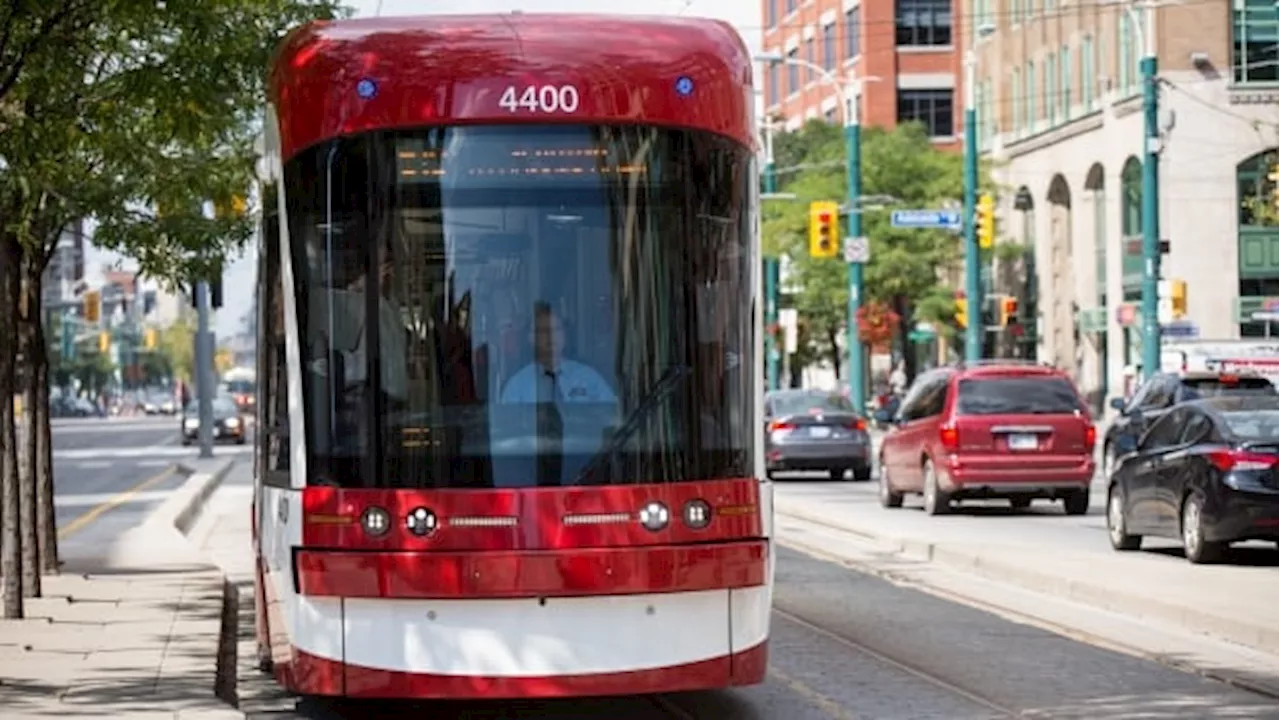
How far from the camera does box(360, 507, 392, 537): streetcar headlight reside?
12.5m

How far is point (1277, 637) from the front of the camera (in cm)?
1752

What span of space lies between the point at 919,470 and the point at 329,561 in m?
22.6

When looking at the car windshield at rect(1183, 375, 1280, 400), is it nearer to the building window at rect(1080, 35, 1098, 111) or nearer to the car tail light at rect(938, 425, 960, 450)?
the car tail light at rect(938, 425, 960, 450)

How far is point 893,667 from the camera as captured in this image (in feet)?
54.3

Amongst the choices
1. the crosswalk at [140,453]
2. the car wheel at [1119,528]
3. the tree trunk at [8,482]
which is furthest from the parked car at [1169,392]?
the crosswalk at [140,453]

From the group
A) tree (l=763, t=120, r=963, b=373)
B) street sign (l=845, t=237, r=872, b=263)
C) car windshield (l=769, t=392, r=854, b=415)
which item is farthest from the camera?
tree (l=763, t=120, r=963, b=373)

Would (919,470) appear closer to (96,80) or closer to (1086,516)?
(1086,516)

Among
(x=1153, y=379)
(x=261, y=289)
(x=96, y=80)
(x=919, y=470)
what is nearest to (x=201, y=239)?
(x=96, y=80)

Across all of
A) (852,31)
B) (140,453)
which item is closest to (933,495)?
(140,453)

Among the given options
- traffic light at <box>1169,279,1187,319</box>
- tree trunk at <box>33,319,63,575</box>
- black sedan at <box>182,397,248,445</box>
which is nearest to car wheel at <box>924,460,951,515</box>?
tree trunk at <box>33,319,63,575</box>

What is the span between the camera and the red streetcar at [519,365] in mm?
12445

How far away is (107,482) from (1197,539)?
114 feet

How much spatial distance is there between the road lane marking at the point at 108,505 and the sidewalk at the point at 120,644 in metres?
7.99

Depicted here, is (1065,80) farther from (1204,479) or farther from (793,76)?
(1204,479)
